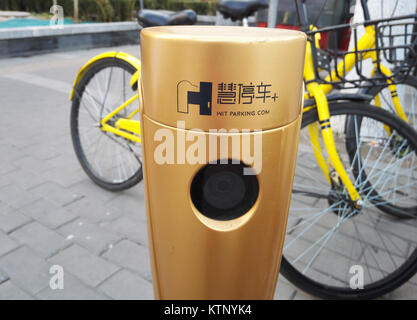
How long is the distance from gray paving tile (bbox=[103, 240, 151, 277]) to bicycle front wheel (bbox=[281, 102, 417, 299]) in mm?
784

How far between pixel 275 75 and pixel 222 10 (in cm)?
172

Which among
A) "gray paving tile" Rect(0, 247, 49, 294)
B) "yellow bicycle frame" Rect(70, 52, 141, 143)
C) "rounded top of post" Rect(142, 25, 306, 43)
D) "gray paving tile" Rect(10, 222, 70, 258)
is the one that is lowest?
"gray paving tile" Rect(0, 247, 49, 294)

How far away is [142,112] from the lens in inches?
41.4

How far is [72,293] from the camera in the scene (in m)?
1.96

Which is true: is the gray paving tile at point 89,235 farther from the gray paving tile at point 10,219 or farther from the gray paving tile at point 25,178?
the gray paving tile at point 25,178

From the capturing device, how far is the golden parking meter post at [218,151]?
0.89 meters

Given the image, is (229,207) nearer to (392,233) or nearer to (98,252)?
(98,252)

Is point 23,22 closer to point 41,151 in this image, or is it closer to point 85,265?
point 41,151

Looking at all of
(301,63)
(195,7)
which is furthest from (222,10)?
(195,7)

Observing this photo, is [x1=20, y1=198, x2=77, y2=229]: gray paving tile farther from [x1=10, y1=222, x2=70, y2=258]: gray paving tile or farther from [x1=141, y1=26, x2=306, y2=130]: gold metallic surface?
[x1=141, y1=26, x2=306, y2=130]: gold metallic surface

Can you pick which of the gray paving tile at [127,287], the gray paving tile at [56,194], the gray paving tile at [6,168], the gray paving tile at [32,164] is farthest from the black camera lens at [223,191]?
the gray paving tile at [6,168]

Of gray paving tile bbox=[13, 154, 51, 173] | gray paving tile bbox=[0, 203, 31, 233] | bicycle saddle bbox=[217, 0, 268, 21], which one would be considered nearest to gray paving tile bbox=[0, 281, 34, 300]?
gray paving tile bbox=[0, 203, 31, 233]

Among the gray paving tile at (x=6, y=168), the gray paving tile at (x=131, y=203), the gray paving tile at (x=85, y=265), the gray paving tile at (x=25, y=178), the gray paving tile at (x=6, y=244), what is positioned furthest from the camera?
the gray paving tile at (x=6, y=168)

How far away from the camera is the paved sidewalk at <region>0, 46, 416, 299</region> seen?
201 cm
